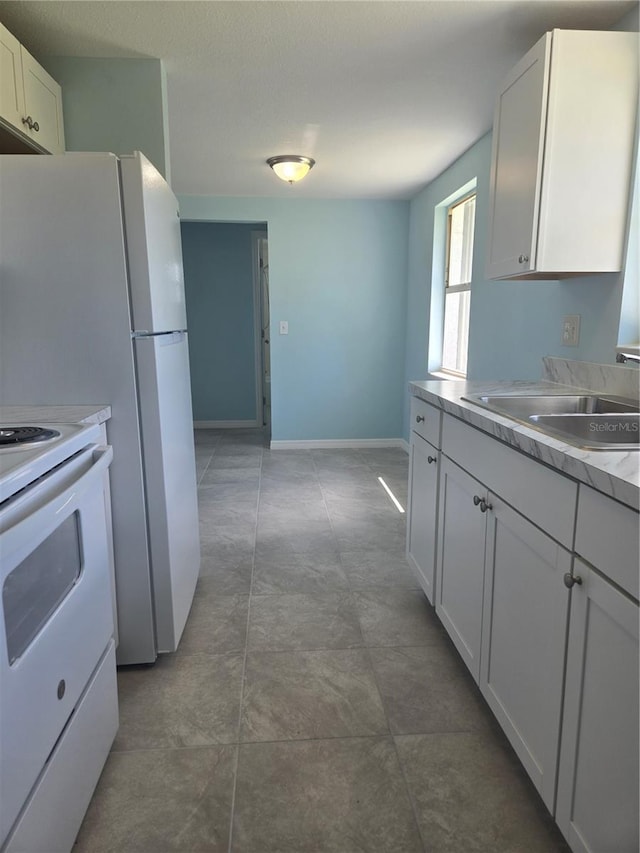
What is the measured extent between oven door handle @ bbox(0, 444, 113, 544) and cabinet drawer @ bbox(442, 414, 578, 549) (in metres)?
0.99

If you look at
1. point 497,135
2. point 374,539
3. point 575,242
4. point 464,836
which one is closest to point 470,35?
point 497,135

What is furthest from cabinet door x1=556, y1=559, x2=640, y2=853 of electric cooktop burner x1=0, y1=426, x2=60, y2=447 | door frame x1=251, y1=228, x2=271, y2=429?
door frame x1=251, y1=228, x2=271, y2=429

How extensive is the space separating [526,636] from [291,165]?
3084 mm

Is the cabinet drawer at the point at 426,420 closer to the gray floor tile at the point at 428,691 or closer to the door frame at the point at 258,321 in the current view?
the gray floor tile at the point at 428,691

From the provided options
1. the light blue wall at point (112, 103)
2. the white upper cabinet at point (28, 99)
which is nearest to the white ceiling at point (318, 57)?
the light blue wall at point (112, 103)

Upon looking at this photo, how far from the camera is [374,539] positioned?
9.52 ft

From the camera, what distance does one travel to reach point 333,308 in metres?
4.76

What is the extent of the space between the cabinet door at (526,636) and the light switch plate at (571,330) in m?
1.03

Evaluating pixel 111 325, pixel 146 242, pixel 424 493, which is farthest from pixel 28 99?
pixel 424 493

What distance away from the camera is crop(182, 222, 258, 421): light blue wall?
18.7 feet

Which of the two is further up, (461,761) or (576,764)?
(576,764)

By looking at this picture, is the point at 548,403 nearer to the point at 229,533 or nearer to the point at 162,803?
the point at 162,803

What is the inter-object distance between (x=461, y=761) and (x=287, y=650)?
707 millimetres

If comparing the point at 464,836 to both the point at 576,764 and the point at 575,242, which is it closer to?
the point at 576,764
